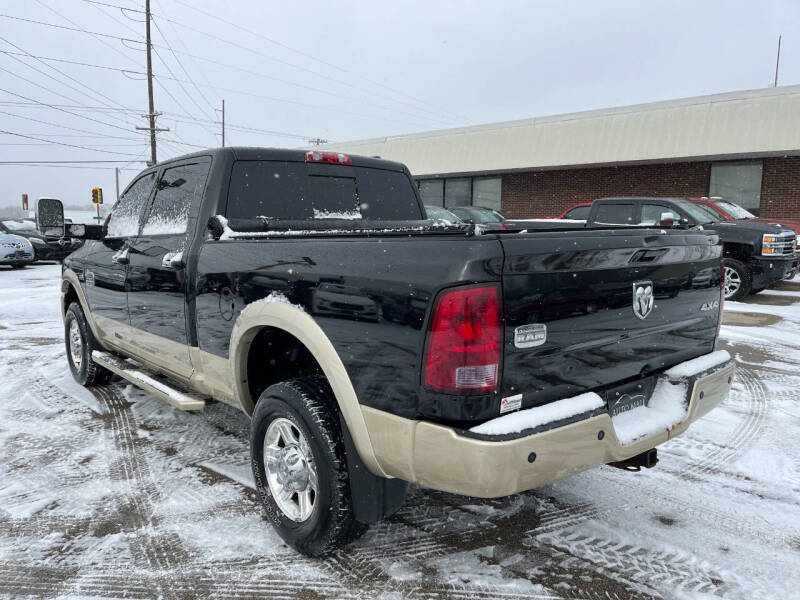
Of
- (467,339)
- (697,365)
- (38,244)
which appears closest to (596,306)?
(467,339)

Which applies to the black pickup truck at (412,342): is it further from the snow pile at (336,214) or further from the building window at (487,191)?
the building window at (487,191)

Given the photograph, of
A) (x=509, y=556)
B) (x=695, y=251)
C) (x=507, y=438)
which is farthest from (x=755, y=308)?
(x=507, y=438)

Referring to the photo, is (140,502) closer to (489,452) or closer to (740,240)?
(489,452)

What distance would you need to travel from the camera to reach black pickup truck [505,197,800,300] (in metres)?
10.3

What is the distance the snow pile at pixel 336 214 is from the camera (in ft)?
13.0

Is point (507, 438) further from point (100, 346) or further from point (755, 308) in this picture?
point (755, 308)

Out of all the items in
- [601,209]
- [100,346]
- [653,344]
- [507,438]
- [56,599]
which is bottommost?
[56,599]

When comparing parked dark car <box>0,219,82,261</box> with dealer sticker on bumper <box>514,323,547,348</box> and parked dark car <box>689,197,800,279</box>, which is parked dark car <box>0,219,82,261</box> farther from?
dealer sticker on bumper <box>514,323,547,348</box>

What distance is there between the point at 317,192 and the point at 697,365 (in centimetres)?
252

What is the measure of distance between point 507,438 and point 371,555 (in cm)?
116

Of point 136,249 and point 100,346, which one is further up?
point 136,249

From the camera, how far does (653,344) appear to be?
2748 mm

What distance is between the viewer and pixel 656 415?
2.73 metres

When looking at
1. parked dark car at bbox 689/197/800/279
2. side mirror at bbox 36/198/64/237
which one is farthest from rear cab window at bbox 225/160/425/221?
parked dark car at bbox 689/197/800/279
